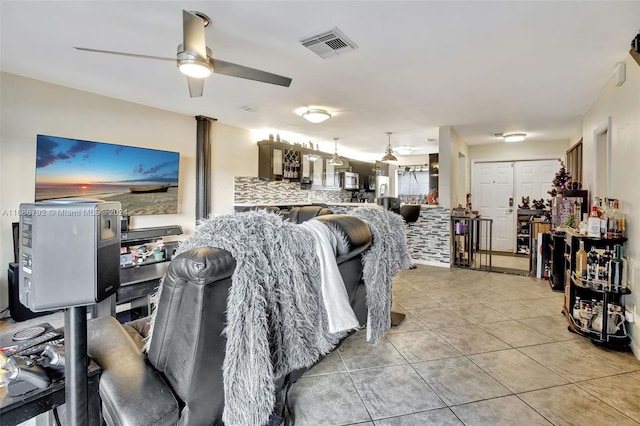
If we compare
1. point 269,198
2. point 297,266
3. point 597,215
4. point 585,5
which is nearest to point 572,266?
point 597,215

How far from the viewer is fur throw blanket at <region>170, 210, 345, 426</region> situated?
3.52 feet

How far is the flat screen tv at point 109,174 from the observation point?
3279mm

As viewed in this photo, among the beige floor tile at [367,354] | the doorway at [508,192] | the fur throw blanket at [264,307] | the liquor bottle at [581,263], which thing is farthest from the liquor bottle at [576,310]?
the doorway at [508,192]

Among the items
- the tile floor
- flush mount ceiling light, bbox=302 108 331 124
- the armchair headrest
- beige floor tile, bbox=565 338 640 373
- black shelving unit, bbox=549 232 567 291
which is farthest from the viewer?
flush mount ceiling light, bbox=302 108 331 124

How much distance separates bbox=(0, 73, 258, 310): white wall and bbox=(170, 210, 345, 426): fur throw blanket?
327 cm

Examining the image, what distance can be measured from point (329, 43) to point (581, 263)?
2940mm

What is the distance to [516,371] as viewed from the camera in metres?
2.18

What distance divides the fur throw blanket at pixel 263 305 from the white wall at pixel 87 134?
3.27m

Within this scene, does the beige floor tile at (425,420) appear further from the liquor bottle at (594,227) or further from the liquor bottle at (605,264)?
the liquor bottle at (594,227)

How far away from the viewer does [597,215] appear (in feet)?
9.22

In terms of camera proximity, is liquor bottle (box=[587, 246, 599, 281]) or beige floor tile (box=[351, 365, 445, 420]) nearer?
beige floor tile (box=[351, 365, 445, 420])

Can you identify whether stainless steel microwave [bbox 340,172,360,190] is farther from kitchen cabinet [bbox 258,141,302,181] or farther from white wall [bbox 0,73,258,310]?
white wall [bbox 0,73,258,310]

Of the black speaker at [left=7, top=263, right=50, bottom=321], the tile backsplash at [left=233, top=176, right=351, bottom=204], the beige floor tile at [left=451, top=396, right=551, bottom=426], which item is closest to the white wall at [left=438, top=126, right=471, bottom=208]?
the tile backsplash at [left=233, top=176, right=351, bottom=204]

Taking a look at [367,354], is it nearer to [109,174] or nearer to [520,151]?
[109,174]
